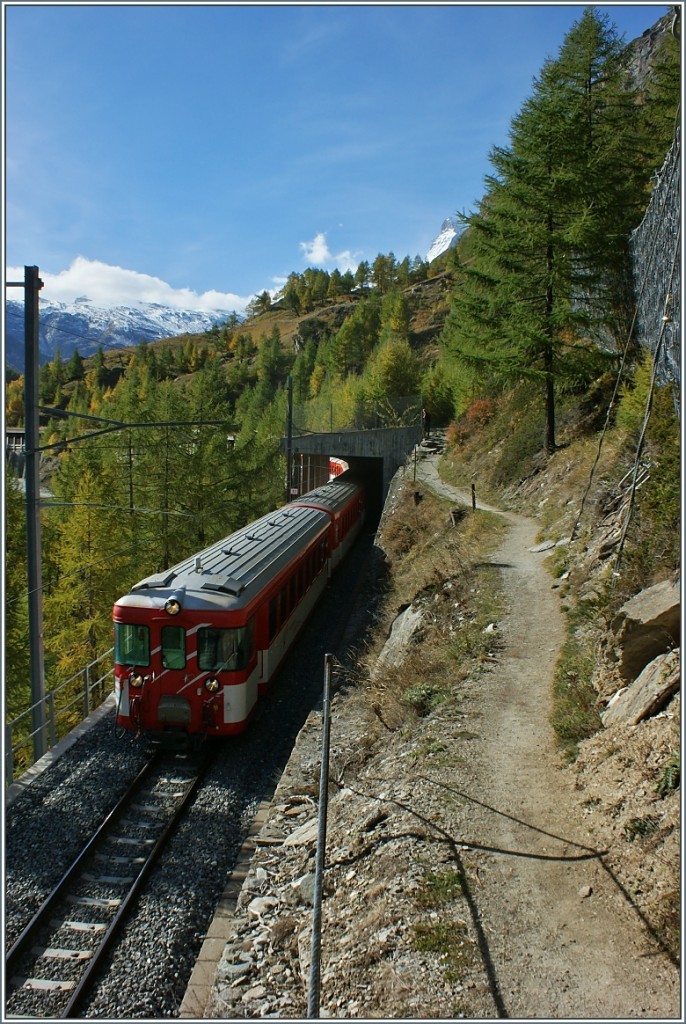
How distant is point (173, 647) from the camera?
11453mm

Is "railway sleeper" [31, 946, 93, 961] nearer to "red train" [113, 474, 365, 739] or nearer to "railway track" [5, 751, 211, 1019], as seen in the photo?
"railway track" [5, 751, 211, 1019]

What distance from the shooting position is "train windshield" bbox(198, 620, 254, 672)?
11.4 m

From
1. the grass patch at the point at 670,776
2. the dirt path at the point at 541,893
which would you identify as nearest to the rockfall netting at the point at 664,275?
the grass patch at the point at 670,776

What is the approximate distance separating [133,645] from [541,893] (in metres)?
7.70

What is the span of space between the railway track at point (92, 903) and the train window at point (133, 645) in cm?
172

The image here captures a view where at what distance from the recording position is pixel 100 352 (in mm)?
141000

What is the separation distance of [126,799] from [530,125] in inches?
932

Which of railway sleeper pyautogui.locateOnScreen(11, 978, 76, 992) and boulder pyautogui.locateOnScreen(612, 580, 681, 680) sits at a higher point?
boulder pyautogui.locateOnScreen(612, 580, 681, 680)

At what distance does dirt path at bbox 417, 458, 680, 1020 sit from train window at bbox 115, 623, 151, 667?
218 inches

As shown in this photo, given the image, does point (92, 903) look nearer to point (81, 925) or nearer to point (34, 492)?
point (81, 925)

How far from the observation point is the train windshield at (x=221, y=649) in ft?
37.2

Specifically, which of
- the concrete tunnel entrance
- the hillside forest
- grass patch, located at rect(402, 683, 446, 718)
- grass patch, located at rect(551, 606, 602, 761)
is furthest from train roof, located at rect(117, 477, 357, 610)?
the concrete tunnel entrance

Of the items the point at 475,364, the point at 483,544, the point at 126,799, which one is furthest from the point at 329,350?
the point at 126,799

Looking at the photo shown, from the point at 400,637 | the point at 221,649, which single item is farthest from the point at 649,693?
the point at 400,637
